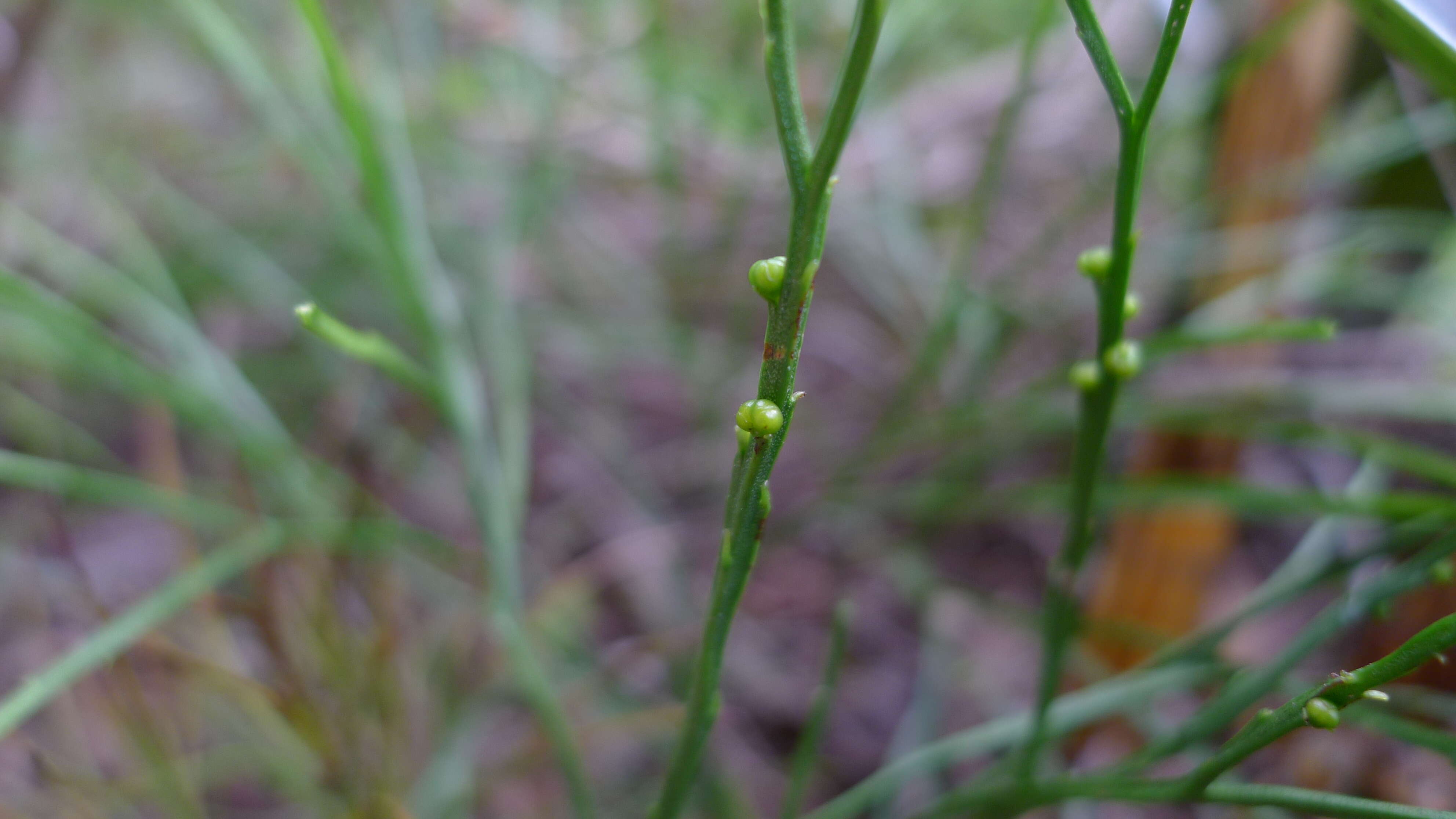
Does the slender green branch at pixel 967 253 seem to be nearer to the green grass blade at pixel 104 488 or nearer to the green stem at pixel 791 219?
the green stem at pixel 791 219

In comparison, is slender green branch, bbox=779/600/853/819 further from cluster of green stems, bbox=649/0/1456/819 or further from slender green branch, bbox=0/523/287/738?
slender green branch, bbox=0/523/287/738

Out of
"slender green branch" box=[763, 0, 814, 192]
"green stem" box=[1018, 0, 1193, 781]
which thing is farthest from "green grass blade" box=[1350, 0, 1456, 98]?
"slender green branch" box=[763, 0, 814, 192]

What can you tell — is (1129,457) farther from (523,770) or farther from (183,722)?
(183,722)

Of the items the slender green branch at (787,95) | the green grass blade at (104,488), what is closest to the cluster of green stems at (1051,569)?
the slender green branch at (787,95)

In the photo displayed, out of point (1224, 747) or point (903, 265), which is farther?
point (903, 265)

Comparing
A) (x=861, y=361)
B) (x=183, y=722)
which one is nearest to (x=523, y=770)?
(x=183, y=722)

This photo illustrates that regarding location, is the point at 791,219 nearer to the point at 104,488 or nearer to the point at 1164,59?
the point at 1164,59
